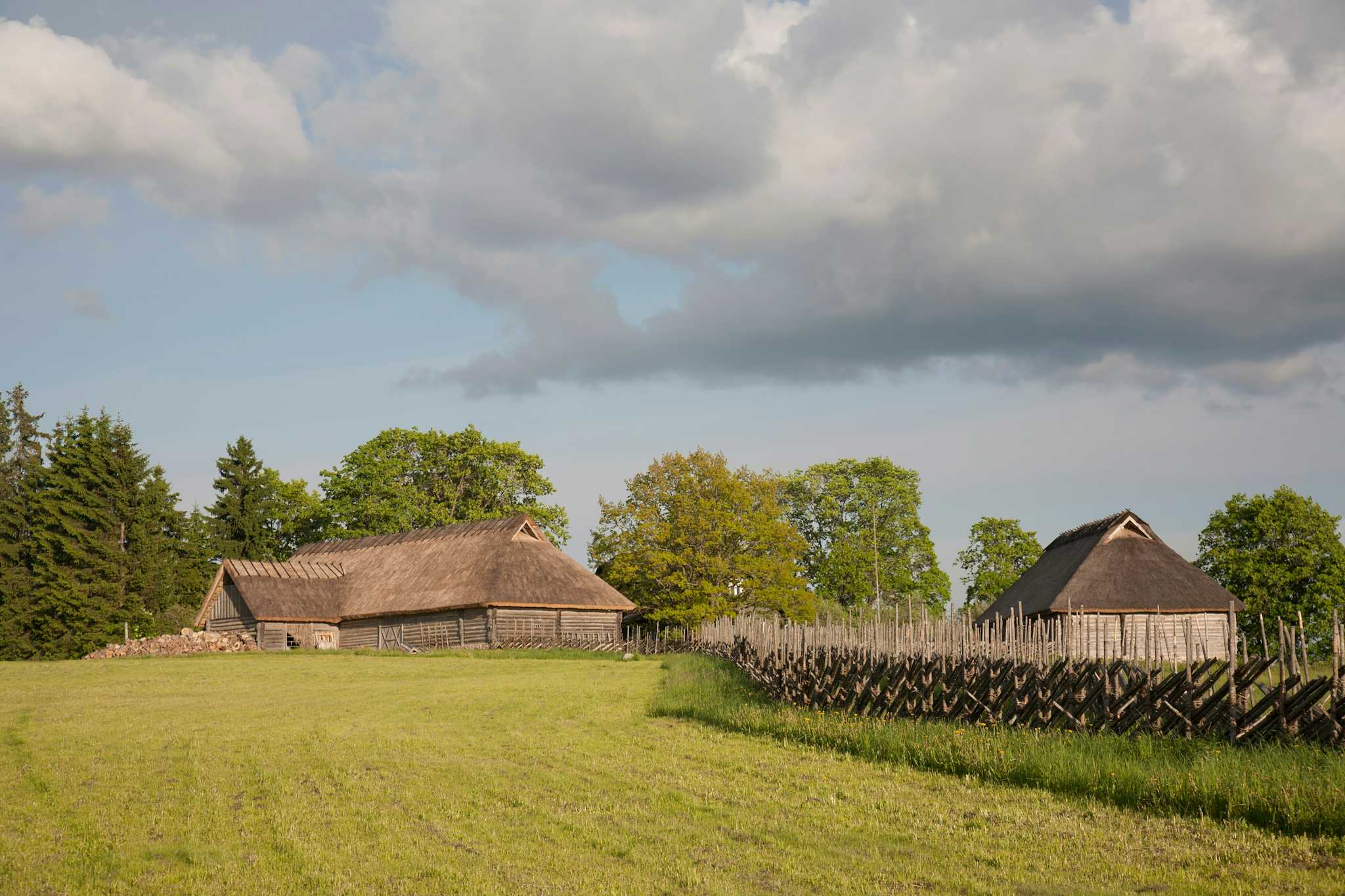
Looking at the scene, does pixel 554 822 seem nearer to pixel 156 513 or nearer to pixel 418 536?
pixel 418 536

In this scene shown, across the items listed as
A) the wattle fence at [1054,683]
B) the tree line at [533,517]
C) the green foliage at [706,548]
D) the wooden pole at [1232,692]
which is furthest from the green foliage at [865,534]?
the wooden pole at [1232,692]

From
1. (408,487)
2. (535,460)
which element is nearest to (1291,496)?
(535,460)

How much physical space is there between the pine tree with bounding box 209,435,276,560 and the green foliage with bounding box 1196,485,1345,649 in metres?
53.1

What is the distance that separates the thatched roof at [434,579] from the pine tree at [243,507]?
13686 millimetres

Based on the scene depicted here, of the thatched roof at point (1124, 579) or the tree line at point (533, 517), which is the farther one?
the tree line at point (533, 517)

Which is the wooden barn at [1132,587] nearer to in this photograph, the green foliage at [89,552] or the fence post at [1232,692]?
the fence post at [1232,692]

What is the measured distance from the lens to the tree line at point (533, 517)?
52.5 m

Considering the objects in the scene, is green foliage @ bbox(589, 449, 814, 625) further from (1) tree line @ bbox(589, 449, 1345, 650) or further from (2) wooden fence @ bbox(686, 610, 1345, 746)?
(2) wooden fence @ bbox(686, 610, 1345, 746)

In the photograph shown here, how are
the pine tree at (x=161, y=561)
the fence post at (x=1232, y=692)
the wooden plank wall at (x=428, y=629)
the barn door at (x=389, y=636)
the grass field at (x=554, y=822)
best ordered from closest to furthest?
the grass field at (x=554, y=822) → the fence post at (x=1232, y=692) → the wooden plank wall at (x=428, y=629) → the barn door at (x=389, y=636) → the pine tree at (x=161, y=561)

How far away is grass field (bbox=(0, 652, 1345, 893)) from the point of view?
852 centimetres

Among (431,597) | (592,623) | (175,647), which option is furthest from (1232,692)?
(175,647)

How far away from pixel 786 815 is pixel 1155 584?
111 feet

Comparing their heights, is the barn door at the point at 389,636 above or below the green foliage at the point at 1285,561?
below

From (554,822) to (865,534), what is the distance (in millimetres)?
59715
